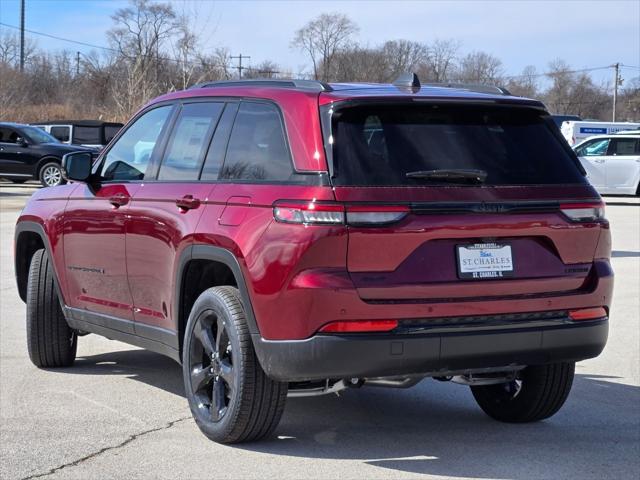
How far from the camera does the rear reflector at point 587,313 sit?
533 centimetres

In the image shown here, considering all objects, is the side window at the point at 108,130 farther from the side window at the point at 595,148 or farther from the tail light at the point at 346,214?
the tail light at the point at 346,214

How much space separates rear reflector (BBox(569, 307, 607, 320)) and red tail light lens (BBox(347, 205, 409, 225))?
3.57 feet

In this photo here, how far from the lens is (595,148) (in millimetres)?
29203

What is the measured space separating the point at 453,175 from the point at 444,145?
18 cm

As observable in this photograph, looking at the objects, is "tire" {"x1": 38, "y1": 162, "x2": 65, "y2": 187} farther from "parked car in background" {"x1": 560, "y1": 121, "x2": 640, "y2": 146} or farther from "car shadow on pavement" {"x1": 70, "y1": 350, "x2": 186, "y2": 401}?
"car shadow on pavement" {"x1": 70, "y1": 350, "x2": 186, "y2": 401}

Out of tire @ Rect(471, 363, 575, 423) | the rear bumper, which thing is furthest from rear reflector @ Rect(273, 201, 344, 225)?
tire @ Rect(471, 363, 575, 423)

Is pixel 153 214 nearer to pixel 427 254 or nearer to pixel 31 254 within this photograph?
pixel 427 254

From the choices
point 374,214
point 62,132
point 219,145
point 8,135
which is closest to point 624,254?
point 219,145

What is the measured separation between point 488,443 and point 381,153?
1721 millimetres

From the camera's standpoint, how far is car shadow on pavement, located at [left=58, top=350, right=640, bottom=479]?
17.3 ft

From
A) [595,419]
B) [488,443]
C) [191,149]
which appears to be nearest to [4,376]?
[191,149]

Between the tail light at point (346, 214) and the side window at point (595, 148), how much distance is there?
25224mm

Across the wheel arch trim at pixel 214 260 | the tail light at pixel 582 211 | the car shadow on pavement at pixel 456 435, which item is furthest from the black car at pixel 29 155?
the tail light at pixel 582 211

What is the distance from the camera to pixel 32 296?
7.39 metres
